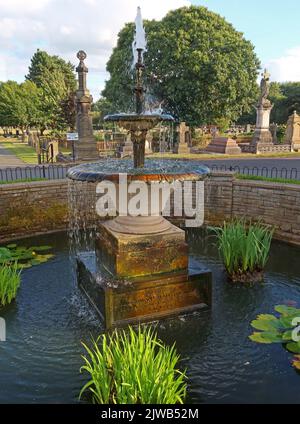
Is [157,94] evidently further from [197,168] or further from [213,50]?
[197,168]

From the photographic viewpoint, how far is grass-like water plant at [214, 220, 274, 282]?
681 cm

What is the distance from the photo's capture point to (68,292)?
6887mm

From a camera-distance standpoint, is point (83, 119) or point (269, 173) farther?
point (83, 119)

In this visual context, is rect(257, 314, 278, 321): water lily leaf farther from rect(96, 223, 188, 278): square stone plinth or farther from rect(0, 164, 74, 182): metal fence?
rect(0, 164, 74, 182): metal fence

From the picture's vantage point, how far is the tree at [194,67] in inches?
1145

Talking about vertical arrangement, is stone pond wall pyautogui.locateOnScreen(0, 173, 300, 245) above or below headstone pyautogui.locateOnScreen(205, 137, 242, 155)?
below

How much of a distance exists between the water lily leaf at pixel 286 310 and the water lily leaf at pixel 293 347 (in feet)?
2.29

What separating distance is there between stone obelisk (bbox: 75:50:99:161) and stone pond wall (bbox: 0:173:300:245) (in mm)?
10482

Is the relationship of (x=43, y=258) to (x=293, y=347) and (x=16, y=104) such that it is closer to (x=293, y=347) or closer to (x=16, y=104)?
(x=293, y=347)

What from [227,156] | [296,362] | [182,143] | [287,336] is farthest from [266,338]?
[182,143]

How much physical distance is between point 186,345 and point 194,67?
26633 mm

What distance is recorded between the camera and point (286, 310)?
→ 5.84 metres

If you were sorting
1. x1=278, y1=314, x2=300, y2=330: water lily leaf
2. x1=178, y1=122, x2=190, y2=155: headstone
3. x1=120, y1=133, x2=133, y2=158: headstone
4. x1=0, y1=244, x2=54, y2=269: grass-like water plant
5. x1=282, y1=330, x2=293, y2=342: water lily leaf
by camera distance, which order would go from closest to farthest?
x1=282, y1=330, x2=293, y2=342: water lily leaf, x1=278, y1=314, x2=300, y2=330: water lily leaf, x1=0, y1=244, x2=54, y2=269: grass-like water plant, x1=120, y1=133, x2=133, y2=158: headstone, x1=178, y1=122, x2=190, y2=155: headstone

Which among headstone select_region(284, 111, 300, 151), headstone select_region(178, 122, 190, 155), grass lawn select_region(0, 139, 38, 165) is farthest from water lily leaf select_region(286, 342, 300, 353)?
headstone select_region(284, 111, 300, 151)
